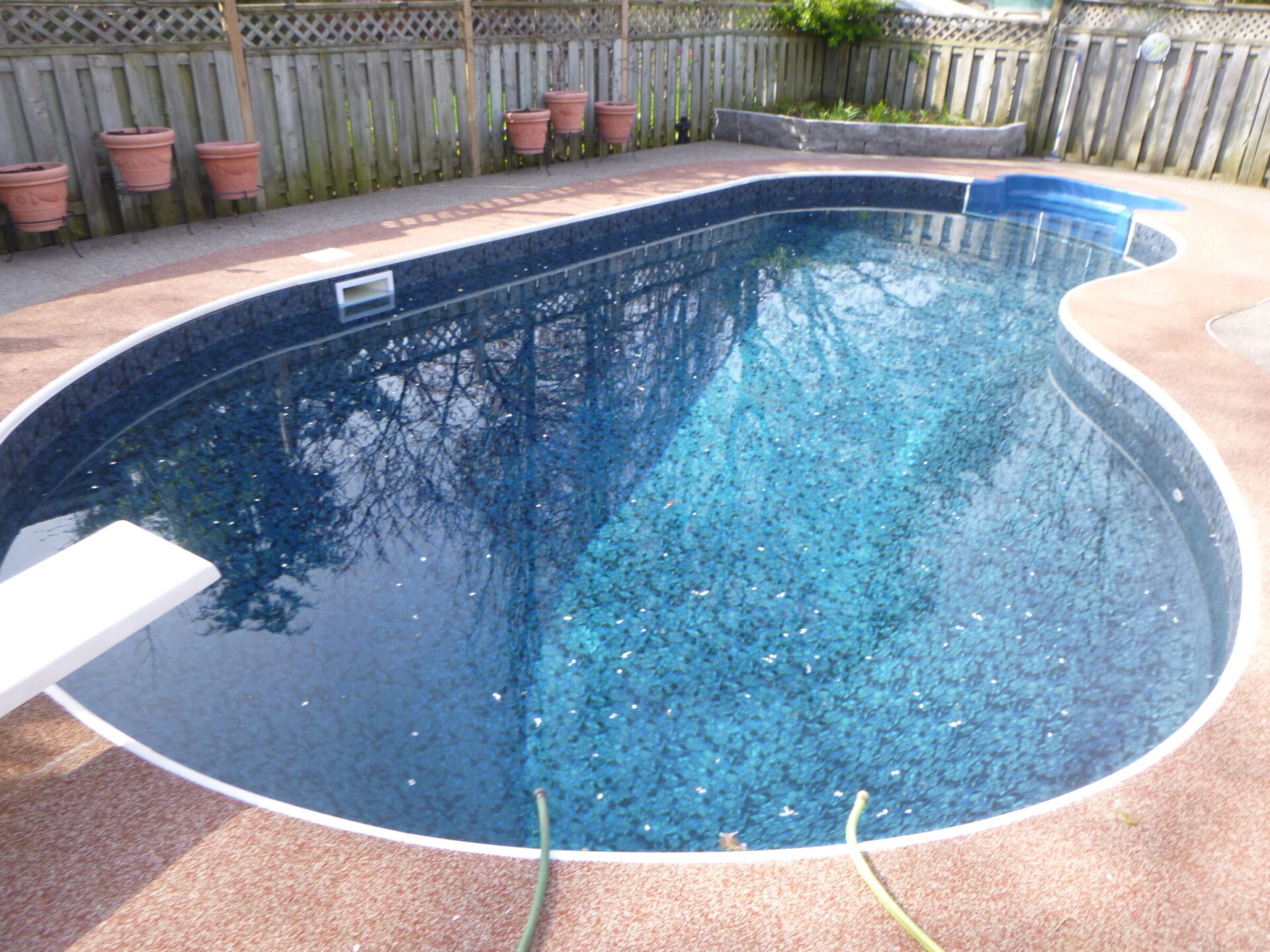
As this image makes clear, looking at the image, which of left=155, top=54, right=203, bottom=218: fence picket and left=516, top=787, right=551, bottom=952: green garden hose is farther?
left=155, top=54, right=203, bottom=218: fence picket

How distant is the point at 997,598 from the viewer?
3.79 metres

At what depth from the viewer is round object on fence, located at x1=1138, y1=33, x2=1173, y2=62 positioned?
9.84 meters

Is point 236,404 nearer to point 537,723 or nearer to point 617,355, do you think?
point 617,355

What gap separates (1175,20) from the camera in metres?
9.81

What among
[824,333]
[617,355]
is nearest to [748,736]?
[617,355]

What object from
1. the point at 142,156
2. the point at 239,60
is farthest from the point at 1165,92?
the point at 142,156

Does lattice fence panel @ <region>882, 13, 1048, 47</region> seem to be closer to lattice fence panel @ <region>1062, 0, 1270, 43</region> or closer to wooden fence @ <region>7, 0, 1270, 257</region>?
wooden fence @ <region>7, 0, 1270, 257</region>

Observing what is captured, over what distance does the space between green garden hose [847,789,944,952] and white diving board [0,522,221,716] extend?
201cm

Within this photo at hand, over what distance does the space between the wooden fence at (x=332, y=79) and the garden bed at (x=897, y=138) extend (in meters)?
1.23

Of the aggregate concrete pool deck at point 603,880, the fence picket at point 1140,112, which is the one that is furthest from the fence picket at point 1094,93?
Result: the aggregate concrete pool deck at point 603,880

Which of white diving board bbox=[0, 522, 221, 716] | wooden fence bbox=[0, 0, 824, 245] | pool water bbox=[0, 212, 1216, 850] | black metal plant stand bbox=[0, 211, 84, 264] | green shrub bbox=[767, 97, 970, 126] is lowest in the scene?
pool water bbox=[0, 212, 1216, 850]

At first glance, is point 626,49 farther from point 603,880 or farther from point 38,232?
point 603,880

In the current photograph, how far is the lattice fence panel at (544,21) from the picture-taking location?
8.96m

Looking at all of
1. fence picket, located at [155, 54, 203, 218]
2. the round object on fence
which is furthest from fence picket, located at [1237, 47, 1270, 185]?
fence picket, located at [155, 54, 203, 218]
